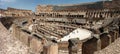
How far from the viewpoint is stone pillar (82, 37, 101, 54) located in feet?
52.4

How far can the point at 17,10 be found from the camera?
184 feet

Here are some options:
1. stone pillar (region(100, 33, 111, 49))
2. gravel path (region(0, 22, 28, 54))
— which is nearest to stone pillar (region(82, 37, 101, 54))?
stone pillar (region(100, 33, 111, 49))

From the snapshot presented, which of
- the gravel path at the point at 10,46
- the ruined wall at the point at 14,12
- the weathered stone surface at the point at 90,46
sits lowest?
the ruined wall at the point at 14,12

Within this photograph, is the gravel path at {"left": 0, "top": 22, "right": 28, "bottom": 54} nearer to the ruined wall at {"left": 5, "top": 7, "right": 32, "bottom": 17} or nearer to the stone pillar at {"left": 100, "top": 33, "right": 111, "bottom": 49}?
the stone pillar at {"left": 100, "top": 33, "right": 111, "bottom": 49}

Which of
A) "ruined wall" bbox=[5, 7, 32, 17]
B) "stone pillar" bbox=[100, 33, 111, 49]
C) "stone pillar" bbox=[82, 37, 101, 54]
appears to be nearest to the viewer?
"stone pillar" bbox=[82, 37, 101, 54]

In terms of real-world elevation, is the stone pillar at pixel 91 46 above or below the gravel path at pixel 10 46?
below

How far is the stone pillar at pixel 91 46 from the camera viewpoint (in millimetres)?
15977

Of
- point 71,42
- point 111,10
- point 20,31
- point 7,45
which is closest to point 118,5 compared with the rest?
point 111,10

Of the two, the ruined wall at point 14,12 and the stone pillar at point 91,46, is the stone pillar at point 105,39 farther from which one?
the ruined wall at point 14,12

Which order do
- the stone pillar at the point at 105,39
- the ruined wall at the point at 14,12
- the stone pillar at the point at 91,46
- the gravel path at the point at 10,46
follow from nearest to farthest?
the gravel path at the point at 10,46 → the stone pillar at the point at 91,46 → the stone pillar at the point at 105,39 → the ruined wall at the point at 14,12

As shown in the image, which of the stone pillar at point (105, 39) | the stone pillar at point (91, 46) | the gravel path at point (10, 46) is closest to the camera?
the gravel path at point (10, 46)

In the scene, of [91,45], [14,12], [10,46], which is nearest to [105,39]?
[91,45]

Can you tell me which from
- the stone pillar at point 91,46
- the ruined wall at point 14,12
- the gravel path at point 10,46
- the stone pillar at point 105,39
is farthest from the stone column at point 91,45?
the ruined wall at point 14,12

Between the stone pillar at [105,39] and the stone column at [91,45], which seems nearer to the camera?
the stone column at [91,45]
